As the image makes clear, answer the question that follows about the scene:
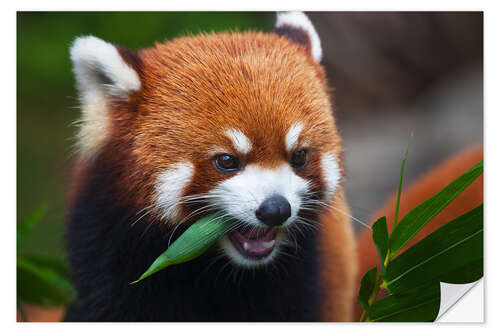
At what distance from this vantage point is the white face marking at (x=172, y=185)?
1761 mm

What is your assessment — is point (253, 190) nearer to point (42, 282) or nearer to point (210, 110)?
point (210, 110)

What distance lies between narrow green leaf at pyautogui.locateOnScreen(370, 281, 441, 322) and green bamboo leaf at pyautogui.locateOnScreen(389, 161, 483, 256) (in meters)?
0.17

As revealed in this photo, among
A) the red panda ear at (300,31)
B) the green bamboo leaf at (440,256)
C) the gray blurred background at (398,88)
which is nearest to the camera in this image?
the green bamboo leaf at (440,256)

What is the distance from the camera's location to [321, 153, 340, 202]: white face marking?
188 cm

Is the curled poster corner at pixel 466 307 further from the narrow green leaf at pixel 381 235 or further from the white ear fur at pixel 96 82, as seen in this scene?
the white ear fur at pixel 96 82

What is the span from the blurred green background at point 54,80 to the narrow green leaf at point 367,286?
97 cm

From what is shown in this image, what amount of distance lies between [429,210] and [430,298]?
0.31 metres

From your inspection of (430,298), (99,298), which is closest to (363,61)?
(430,298)

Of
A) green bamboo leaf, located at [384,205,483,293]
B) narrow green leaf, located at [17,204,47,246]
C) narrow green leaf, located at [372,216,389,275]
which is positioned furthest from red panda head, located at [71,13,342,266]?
narrow green leaf, located at [17,204,47,246]

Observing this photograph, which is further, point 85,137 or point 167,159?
point 85,137

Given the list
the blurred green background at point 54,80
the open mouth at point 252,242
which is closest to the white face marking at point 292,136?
the open mouth at point 252,242
